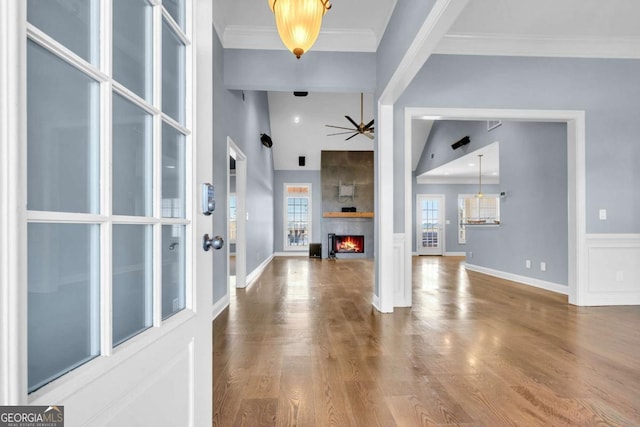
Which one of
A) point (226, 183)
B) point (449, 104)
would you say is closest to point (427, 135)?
point (449, 104)

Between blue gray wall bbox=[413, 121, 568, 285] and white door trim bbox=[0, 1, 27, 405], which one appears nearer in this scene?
white door trim bbox=[0, 1, 27, 405]

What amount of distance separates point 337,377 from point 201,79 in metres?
1.80

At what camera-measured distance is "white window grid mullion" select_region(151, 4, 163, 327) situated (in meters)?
0.89

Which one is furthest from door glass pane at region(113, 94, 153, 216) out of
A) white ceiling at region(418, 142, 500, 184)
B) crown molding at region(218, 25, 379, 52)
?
white ceiling at region(418, 142, 500, 184)

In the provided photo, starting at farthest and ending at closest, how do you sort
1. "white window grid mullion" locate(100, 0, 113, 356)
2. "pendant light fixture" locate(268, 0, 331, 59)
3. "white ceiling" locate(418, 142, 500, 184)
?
"white ceiling" locate(418, 142, 500, 184) → "pendant light fixture" locate(268, 0, 331, 59) → "white window grid mullion" locate(100, 0, 113, 356)

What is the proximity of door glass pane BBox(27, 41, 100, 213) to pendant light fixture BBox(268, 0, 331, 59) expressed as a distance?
1.82 m

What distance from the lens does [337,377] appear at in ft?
6.67

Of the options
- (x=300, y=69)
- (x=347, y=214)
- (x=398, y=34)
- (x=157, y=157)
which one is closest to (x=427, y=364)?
(x=157, y=157)

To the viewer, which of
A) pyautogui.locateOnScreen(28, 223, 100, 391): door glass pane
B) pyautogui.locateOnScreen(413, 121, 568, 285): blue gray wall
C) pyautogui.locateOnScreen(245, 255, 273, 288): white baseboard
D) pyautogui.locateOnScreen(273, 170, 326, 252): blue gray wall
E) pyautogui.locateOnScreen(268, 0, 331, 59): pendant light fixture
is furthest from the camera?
pyautogui.locateOnScreen(273, 170, 326, 252): blue gray wall

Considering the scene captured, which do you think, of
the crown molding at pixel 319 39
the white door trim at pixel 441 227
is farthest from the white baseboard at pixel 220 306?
the white door trim at pixel 441 227

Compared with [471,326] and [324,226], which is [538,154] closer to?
[471,326]

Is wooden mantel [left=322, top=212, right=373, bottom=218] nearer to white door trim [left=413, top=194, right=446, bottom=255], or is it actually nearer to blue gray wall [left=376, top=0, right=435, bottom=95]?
white door trim [left=413, top=194, right=446, bottom=255]

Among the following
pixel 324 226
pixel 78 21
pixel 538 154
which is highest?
pixel 538 154

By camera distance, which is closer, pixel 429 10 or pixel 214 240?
pixel 214 240
